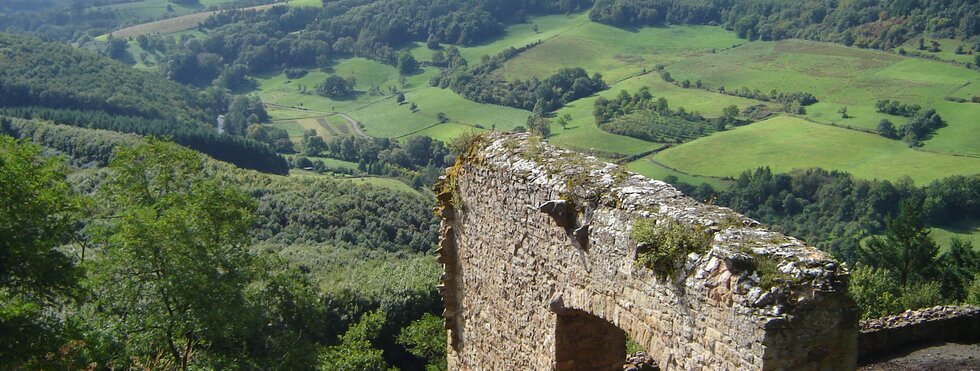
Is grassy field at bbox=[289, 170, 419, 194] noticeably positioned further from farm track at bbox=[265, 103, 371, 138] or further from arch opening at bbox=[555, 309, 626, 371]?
arch opening at bbox=[555, 309, 626, 371]

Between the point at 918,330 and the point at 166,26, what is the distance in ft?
415

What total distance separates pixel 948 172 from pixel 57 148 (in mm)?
43610

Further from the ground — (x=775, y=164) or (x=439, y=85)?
(x=775, y=164)

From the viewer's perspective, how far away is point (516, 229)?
834 centimetres

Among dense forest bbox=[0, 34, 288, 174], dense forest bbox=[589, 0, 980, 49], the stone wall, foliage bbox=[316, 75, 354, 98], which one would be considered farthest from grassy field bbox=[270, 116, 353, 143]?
the stone wall

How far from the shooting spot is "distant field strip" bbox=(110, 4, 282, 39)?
126 meters

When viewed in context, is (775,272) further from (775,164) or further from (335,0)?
(335,0)

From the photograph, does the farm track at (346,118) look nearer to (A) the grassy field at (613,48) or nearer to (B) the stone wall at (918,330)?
(A) the grassy field at (613,48)

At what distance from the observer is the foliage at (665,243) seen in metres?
6.30

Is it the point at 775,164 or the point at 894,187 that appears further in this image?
the point at 775,164

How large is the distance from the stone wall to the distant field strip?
122270 mm

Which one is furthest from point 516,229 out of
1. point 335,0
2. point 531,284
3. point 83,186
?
point 335,0

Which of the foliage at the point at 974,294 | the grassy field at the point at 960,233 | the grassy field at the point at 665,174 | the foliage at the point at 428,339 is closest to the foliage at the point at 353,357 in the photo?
the foliage at the point at 428,339

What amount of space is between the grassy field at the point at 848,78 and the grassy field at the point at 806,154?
2.04 metres
